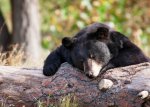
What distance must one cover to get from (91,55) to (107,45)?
1.00 ft

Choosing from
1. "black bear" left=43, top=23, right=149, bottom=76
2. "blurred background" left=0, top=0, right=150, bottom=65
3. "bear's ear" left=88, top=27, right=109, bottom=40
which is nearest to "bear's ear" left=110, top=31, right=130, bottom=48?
"black bear" left=43, top=23, right=149, bottom=76

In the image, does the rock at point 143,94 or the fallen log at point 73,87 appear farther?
the fallen log at point 73,87

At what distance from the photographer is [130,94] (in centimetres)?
627

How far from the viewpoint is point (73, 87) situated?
655cm

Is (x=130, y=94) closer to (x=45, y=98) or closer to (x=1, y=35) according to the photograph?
(x=45, y=98)

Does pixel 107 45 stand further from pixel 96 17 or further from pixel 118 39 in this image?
Result: pixel 96 17

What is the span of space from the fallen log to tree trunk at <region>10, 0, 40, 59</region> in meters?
5.30

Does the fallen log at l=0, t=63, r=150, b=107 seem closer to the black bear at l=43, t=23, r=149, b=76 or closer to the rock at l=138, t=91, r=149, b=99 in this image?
the rock at l=138, t=91, r=149, b=99

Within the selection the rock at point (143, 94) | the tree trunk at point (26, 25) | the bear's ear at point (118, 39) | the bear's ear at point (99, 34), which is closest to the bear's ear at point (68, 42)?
the bear's ear at point (99, 34)

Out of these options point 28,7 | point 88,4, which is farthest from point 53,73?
point 88,4

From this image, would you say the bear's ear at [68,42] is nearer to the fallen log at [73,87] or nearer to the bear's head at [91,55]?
the bear's head at [91,55]

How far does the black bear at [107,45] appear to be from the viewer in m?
6.91

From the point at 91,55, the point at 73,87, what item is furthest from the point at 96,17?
the point at 73,87

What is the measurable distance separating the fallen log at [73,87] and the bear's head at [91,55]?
0.12 meters
